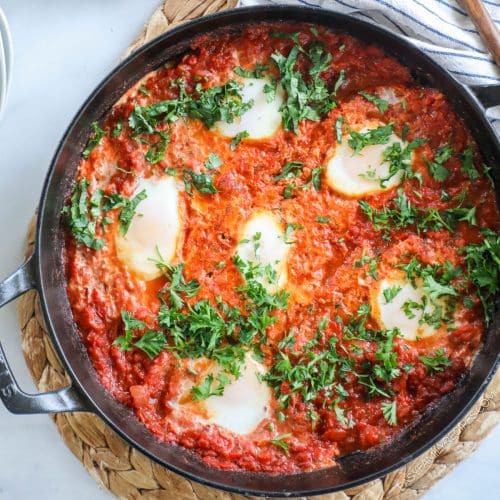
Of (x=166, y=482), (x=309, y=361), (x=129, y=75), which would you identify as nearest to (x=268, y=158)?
(x=129, y=75)

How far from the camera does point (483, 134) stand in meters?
3.97

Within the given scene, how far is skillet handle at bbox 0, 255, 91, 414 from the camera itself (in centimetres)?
356

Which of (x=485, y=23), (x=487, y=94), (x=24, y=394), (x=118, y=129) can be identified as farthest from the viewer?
(x=118, y=129)

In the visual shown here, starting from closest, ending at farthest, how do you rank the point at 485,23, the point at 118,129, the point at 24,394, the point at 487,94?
the point at 24,394 < the point at 487,94 < the point at 485,23 < the point at 118,129

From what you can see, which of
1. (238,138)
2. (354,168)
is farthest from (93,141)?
(354,168)

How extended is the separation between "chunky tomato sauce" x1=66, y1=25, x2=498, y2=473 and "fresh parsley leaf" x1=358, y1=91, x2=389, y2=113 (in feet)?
0.10

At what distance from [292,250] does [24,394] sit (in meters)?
1.63

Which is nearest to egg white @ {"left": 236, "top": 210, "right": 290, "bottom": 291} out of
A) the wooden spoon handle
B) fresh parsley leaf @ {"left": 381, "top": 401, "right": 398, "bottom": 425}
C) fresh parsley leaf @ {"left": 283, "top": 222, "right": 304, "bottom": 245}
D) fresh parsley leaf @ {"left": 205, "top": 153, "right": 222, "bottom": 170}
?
fresh parsley leaf @ {"left": 283, "top": 222, "right": 304, "bottom": 245}

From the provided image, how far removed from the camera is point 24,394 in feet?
11.7

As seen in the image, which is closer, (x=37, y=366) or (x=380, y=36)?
(x=380, y=36)

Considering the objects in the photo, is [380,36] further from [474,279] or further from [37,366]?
[37,366]

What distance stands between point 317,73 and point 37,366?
Result: 2.38 metres

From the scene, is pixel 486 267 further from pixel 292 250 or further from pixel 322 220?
pixel 292 250

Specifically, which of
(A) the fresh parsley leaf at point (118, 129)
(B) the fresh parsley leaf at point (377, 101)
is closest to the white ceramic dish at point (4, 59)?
(A) the fresh parsley leaf at point (118, 129)
